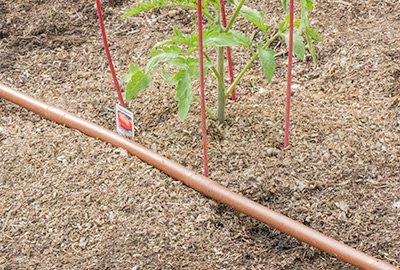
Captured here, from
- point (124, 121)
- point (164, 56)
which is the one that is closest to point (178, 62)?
point (164, 56)

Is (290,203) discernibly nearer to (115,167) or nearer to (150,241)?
(150,241)

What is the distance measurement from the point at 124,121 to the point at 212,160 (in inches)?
17.2

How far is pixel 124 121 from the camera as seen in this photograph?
2.32 m

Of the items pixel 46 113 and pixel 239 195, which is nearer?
pixel 239 195

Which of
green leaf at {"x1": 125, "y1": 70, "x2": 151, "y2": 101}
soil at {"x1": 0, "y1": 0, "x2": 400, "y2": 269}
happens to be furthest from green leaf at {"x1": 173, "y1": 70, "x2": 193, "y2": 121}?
soil at {"x1": 0, "y1": 0, "x2": 400, "y2": 269}

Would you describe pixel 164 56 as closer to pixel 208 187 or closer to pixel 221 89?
pixel 221 89

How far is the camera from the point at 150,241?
1.90m

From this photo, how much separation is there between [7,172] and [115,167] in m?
0.47

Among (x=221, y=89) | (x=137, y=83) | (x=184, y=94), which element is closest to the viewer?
(x=184, y=94)

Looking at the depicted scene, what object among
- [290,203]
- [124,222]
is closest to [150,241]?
[124,222]

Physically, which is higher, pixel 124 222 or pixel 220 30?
pixel 220 30

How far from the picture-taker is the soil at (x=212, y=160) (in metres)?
1.88

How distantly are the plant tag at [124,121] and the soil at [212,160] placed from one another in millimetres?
69

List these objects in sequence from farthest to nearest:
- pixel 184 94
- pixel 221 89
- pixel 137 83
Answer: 1. pixel 221 89
2. pixel 137 83
3. pixel 184 94
